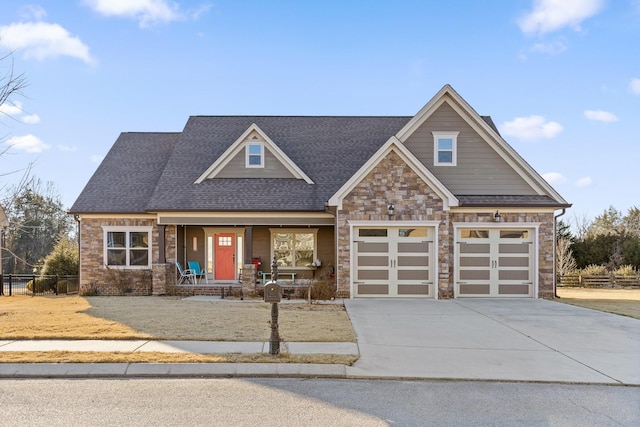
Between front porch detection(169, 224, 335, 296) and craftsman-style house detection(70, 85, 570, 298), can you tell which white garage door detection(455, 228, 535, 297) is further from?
front porch detection(169, 224, 335, 296)

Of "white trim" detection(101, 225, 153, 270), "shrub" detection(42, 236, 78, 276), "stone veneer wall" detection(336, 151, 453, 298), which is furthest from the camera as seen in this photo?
"shrub" detection(42, 236, 78, 276)

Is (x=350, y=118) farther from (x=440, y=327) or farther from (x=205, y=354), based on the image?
(x=205, y=354)

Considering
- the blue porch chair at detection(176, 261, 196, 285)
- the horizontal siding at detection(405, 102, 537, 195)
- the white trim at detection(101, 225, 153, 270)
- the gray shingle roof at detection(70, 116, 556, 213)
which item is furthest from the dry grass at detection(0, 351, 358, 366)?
the horizontal siding at detection(405, 102, 537, 195)

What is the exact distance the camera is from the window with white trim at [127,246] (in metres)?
17.6

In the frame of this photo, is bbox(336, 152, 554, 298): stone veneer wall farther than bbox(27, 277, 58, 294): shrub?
No

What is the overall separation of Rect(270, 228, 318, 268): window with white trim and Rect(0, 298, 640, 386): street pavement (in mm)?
6444

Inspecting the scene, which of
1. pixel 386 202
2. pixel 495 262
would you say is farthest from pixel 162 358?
pixel 495 262

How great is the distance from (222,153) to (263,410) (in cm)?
1561

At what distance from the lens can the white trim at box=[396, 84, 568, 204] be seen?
663 inches

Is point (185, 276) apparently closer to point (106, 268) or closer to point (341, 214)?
point (106, 268)

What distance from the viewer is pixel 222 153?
19781 mm

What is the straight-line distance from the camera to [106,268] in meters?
17.5

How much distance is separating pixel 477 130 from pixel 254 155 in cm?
877

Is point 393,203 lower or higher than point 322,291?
higher
